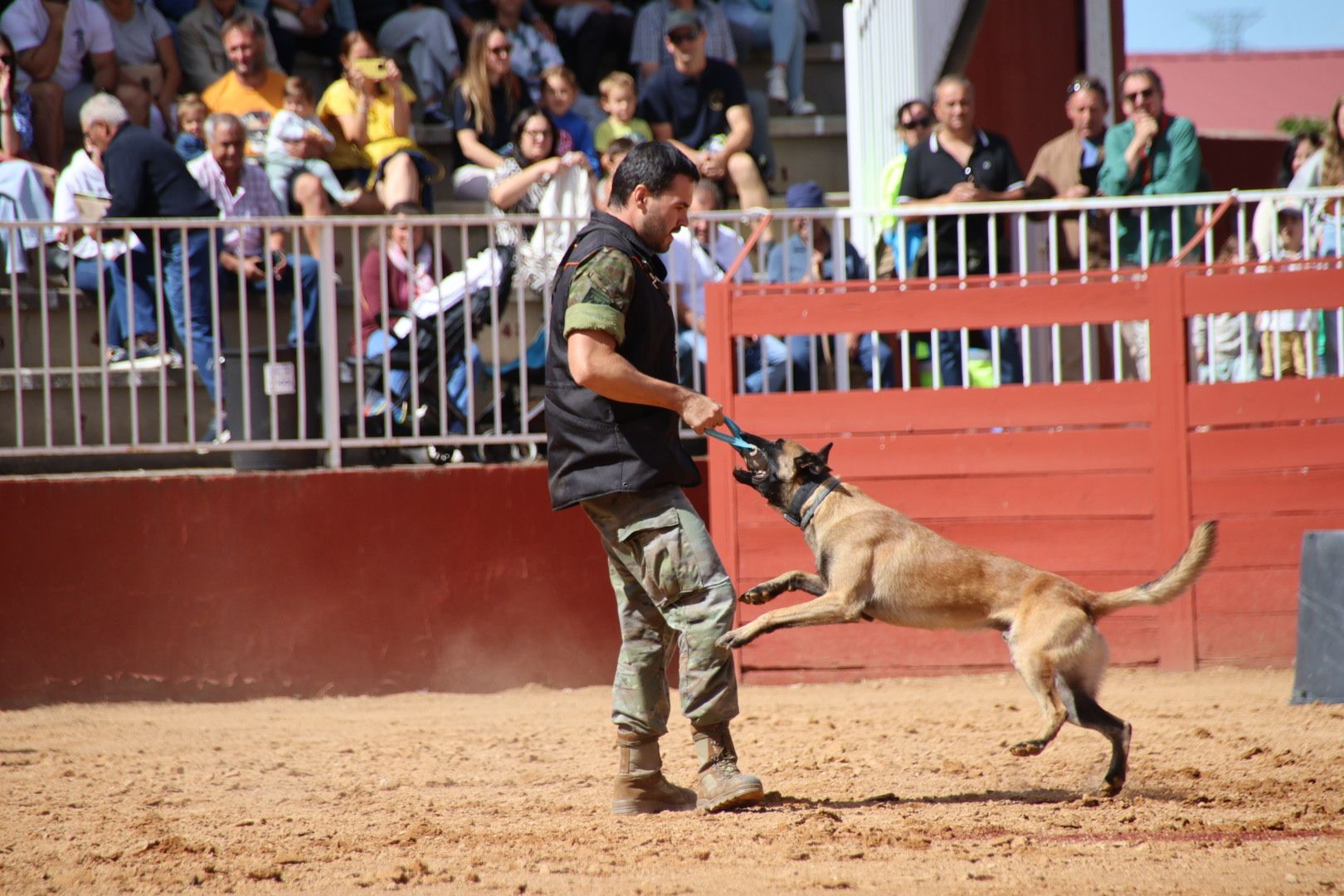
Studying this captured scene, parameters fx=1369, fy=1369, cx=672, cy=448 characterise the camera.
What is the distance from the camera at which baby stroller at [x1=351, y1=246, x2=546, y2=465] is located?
25.2 feet

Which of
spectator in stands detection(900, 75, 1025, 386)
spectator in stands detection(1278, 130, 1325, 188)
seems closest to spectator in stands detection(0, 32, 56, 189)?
spectator in stands detection(900, 75, 1025, 386)

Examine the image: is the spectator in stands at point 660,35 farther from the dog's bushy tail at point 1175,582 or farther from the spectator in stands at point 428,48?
the dog's bushy tail at point 1175,582

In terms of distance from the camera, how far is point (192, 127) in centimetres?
934

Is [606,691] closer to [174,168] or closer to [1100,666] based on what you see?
[1100,666]

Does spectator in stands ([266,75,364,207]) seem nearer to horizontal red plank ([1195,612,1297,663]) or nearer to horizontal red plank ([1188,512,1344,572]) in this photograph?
horizontal red plank ([1188,512,1344,572])

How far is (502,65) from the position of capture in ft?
32.7

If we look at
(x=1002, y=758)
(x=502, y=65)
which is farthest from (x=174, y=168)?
(x=1002, y=758)

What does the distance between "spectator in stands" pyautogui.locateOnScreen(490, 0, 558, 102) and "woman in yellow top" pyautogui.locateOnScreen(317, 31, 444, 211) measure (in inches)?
37.4

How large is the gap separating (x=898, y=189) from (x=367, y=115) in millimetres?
3808

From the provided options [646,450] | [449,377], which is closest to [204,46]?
[449,377]

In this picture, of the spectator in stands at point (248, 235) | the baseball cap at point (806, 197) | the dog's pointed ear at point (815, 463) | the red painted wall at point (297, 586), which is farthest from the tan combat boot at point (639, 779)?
the baseball cap at point (806, 197)

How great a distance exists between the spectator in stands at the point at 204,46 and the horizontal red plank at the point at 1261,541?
24.1 feet

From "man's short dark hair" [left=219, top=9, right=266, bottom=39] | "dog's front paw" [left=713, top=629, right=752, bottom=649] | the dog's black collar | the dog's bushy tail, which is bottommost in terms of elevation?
"dog's front paw" [left=713, top=629, right=752, bottom=649]

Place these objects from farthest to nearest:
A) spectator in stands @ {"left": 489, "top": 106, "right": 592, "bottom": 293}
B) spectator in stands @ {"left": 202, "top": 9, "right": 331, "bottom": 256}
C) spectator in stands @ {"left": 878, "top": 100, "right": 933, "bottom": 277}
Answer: spectator in stands @ {"left": 202, "top": 9, "right": 331, "bottom": 256} < spectator in stands @ {"left": 878, "top": 100, "right": 933, "bottom": 277} < spectator in stands @ {"left": 489, "top": 106, "right": 592, "bottom": 293}
